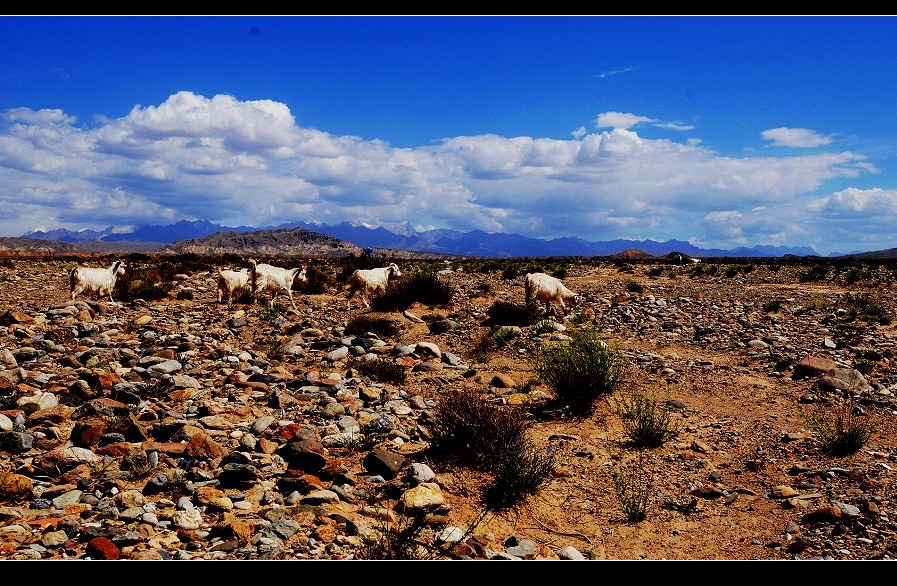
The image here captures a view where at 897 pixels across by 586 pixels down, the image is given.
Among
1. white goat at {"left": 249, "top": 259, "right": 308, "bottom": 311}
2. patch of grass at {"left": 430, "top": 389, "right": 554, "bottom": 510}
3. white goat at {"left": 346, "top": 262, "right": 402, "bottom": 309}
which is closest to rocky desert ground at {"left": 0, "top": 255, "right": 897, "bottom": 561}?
patch of grass at {"left": 430, "top": 389, "right": 554, "bottom": 510}

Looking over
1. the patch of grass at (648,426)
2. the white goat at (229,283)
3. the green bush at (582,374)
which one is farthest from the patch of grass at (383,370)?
the white goat at (229,283)

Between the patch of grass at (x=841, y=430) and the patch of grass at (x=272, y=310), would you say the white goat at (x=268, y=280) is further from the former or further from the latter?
the patch of grass at (x=841, y=430)

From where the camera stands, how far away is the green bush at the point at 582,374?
8.19m

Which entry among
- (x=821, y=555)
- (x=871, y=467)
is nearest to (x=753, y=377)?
(x=871, y=467)

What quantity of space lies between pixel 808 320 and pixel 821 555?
40.9 ft

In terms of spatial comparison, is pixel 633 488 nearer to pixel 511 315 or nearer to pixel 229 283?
pixel 511 315

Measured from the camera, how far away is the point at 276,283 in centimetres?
1786

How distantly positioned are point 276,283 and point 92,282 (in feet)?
17.3

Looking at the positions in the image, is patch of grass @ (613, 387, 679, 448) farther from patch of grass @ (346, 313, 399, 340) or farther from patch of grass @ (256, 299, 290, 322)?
patch of grass @ (256, 299, 290, 322)

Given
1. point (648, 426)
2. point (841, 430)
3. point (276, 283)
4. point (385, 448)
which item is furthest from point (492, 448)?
point (276, 283)

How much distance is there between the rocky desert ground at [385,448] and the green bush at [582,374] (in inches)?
13.6

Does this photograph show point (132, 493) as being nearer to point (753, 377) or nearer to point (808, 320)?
point (753, 377)

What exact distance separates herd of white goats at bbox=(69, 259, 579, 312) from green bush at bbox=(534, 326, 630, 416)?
6778 millimetres
